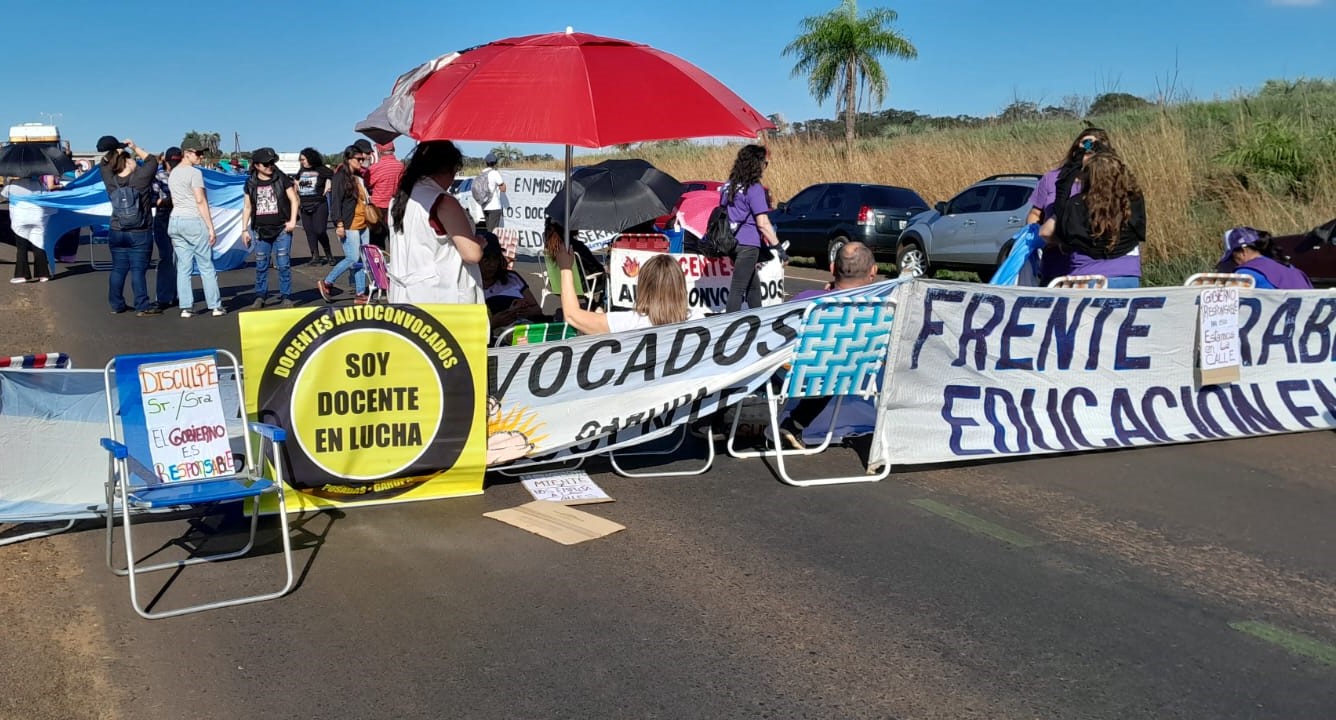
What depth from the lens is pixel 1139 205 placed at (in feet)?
26.3

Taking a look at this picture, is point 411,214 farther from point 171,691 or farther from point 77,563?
point 171,691

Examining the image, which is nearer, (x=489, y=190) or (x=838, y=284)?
(x=838, y=284)

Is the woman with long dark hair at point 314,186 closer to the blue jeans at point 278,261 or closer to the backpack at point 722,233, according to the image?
the blue jeans at point 278,261

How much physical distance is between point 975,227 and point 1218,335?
10004 millimetres

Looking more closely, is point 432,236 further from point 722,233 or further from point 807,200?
point 807,200


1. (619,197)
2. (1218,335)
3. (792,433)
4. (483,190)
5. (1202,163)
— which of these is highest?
(1202,163)

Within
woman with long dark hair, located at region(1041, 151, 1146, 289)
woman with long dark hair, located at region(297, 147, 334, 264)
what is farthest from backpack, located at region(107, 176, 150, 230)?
woman with long dark hair, located at region(1041, 151, 1146, 289)

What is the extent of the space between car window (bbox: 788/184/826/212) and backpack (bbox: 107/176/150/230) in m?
12.0

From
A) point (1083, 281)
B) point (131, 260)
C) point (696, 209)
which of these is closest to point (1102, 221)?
point (1083, 281)

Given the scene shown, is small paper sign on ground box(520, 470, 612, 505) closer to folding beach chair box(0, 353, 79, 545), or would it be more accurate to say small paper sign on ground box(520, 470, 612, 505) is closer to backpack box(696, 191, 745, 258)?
folding beach chair box(0, 353, 79, 545)

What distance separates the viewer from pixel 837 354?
660 cm

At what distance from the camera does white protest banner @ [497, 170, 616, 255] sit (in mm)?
21703

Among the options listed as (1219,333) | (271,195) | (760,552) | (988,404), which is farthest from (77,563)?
(271,195)

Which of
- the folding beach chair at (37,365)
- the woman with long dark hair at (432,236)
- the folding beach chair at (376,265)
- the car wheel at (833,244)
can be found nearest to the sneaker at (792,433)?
the woman with long dark hair at (432,236)
